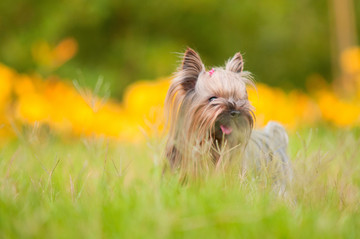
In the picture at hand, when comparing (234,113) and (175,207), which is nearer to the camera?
(175,207)

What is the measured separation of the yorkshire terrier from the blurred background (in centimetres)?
331

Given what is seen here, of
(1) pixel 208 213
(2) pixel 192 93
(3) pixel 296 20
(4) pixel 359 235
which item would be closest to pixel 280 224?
(1) pixel 208 213

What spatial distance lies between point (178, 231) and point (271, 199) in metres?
0.76

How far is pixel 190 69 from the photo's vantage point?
3203mm

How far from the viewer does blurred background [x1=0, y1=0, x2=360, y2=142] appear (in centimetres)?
764

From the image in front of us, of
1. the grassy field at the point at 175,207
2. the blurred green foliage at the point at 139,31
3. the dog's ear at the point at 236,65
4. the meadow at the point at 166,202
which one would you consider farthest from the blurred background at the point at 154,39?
the grassy field at the point at 175,207

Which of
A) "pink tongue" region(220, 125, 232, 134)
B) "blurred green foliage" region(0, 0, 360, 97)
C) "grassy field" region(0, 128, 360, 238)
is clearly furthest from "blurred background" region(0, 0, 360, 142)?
"grassy field" region(0, 128, 360, 238)

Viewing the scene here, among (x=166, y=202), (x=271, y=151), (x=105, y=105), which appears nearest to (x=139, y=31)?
(x=105, y=105)

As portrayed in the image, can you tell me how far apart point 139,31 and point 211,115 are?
637 centimetres

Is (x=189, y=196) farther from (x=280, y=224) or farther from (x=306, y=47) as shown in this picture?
(x=306, y=47)

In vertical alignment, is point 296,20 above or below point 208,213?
above

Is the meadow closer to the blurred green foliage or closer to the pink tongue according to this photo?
the pink tongue

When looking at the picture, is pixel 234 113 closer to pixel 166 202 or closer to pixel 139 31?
pixel 166 202

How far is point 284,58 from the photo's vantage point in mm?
11336
